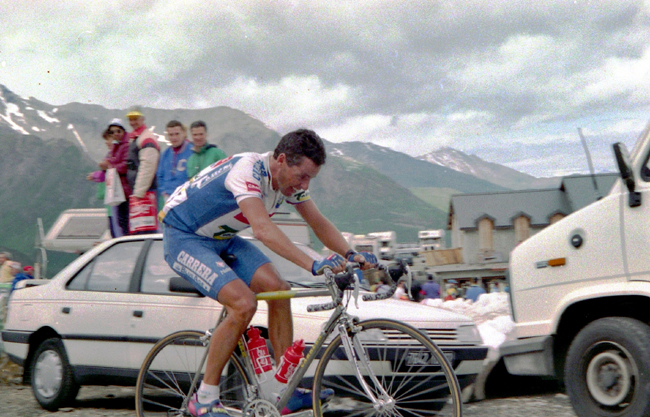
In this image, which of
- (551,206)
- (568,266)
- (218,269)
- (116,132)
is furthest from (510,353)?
(551,206)

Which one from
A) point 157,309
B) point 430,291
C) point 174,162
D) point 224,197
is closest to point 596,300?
point 224,197

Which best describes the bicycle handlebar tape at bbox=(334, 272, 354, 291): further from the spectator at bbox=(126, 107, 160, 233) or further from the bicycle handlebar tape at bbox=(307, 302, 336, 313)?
the spectator at bbox=(126, 107, 160, 233)

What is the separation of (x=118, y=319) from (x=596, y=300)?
12.2 feet

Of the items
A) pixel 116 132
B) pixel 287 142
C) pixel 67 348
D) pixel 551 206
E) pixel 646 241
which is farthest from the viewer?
pixel 551 206

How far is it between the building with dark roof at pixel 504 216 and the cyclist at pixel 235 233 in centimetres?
6551

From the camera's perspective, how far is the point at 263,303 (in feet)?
14.9

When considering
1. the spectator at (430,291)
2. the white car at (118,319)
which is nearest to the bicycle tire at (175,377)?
the white car at (118,319)

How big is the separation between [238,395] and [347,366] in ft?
2.85

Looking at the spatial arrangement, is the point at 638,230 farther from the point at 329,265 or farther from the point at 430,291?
the point at 430,291

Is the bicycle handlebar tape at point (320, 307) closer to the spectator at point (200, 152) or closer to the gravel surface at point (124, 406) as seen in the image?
the gravel surface at point (124, 406)

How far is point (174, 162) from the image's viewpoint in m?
7.73

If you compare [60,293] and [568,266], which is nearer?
[568,266]

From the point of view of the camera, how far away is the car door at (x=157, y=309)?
5.50 metres

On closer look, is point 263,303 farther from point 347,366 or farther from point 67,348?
point 67,348
